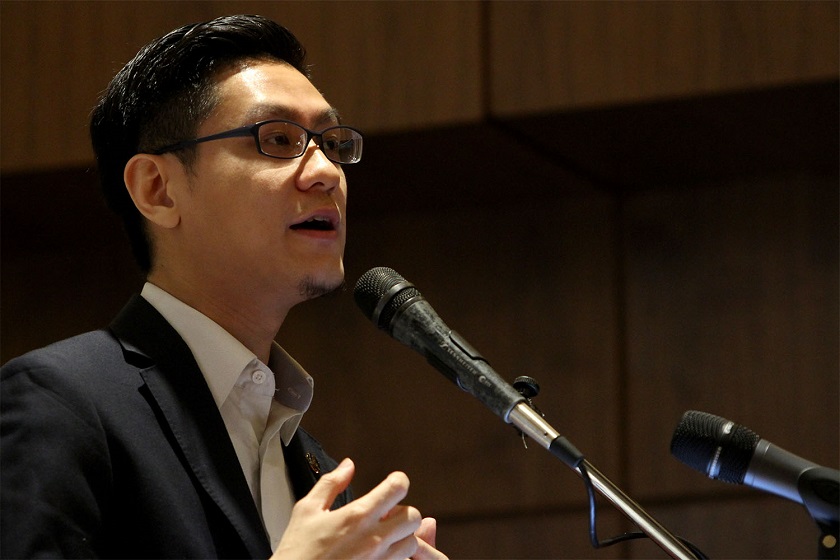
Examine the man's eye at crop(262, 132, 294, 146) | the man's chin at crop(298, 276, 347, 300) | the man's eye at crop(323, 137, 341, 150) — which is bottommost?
the man's chin at crop(298, 276, 347, 300)

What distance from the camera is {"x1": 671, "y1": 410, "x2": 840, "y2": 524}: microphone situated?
105cm

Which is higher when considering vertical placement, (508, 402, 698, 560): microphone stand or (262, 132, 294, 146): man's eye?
(262, 132, 294, 146): man's eye

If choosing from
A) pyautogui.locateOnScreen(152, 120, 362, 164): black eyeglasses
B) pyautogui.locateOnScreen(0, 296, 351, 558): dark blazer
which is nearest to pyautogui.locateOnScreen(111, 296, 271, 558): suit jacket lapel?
pyautogui.locateOnScreen(0, 296, 351, 558): dark blazer

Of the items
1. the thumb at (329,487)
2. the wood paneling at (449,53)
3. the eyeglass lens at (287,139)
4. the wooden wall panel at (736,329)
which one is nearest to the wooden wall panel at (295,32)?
the wood paneling at (449,53)

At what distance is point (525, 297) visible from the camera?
2857mm

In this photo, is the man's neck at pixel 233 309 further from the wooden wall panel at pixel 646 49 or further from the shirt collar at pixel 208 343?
the wooden wall panel at pixel 646 49

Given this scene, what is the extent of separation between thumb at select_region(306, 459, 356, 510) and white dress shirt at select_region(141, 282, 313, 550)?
230 millimetres

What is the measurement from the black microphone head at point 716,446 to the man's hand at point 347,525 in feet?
0.86

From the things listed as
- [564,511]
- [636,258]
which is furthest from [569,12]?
[564,511]

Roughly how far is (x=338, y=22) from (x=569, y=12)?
49 centimetres

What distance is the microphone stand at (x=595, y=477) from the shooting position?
1.09m

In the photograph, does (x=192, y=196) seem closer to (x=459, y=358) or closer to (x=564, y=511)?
(x=459, y=358)

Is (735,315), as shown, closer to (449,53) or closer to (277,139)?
(449,53)

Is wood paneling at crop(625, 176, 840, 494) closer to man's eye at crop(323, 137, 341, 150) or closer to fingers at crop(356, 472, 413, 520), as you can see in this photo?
man's eye at crop(323, 137, 341, 150)
